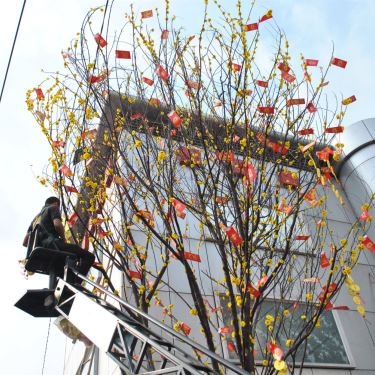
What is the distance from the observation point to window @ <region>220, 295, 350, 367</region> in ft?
22.8

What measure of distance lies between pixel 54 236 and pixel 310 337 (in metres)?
4.44

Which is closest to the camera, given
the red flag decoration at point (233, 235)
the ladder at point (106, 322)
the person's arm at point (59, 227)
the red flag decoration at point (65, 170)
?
the ladder at point (106, 322)

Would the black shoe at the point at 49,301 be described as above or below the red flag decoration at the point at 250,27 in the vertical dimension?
below

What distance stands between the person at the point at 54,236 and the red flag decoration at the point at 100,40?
2581 mm

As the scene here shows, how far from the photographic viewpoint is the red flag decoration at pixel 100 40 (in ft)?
22.0

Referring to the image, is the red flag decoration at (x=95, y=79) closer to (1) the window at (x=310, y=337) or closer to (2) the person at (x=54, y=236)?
(2) the person at (x=54, y=236)

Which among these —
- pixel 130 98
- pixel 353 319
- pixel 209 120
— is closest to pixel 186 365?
pixel 209 120

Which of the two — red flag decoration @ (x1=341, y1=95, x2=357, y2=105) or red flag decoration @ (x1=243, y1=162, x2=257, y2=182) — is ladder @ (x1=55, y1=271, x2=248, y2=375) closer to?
red flag decoration @ (x1=243, y1=162, x2=257, y2=182)

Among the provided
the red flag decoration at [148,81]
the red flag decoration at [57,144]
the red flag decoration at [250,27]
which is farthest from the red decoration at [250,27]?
the red flag decoration at [57,144]

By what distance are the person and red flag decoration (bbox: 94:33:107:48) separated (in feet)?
8.47

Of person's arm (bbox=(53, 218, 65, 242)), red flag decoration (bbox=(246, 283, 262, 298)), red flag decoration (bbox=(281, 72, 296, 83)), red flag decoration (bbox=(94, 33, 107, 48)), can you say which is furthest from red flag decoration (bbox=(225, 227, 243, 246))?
red flag decoration (bbox=(94, 33, 107, 48))

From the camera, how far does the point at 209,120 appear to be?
6.69 meters

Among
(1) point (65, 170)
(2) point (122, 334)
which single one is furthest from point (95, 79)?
(2) point (122, 334)

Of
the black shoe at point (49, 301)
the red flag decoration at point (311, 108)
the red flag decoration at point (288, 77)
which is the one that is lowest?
the black shoe at point (49, 301)
